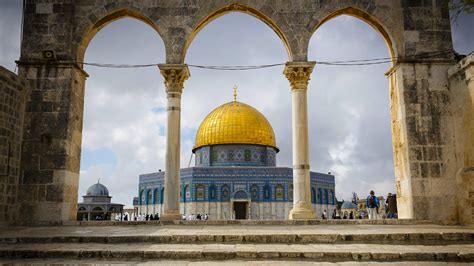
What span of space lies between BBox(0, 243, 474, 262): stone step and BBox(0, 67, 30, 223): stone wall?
137 inches

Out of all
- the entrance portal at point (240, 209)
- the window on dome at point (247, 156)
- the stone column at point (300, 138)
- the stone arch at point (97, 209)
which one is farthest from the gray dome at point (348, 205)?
the stone column at point (300, 138)

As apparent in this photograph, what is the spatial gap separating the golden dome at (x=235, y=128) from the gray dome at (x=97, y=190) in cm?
1455

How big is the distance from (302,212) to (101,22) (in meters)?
6.71

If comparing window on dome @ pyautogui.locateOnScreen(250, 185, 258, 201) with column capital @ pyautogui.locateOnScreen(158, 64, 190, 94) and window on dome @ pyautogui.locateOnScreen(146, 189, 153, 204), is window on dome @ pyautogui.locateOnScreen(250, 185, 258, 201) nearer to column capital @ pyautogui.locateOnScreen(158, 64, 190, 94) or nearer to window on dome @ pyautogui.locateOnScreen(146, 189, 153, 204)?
window on dome @ pyautogui.locateOnScreen(146, 189, 153, 204)

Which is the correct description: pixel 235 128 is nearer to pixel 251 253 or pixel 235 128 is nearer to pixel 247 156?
pixel 247 156

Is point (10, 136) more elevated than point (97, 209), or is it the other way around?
point (10, 136)

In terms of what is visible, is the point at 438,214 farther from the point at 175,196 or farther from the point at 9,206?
the point at 9,206

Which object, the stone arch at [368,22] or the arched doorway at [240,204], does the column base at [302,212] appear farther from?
the arched doorway at [240,204]

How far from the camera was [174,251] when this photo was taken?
5898mm

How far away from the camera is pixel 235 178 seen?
1240 inches

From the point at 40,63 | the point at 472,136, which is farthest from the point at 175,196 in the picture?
the point at 472,136

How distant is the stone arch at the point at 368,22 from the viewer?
33.7 ft

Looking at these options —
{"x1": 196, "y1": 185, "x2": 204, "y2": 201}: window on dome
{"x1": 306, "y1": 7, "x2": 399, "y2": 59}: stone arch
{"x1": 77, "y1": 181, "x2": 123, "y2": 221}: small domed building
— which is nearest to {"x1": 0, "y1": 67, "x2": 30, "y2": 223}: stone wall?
{"x1": 306, "y1": 7, "x2": 399, "y2": 59}: stone arch

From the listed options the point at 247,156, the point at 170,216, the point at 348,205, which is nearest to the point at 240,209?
the point at 247,156
